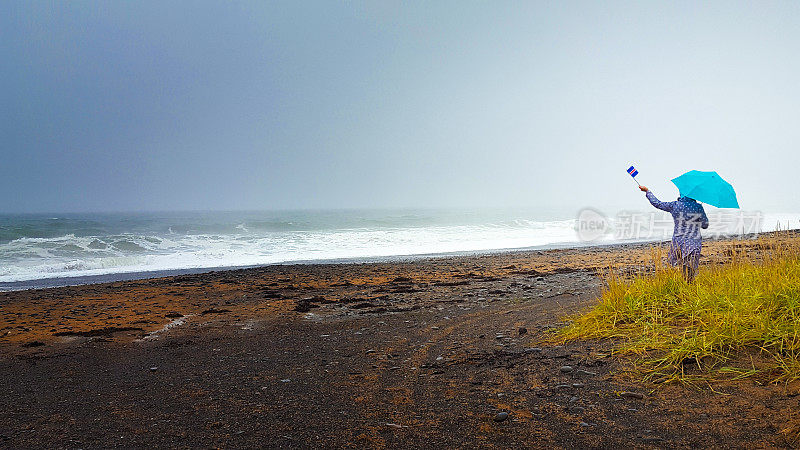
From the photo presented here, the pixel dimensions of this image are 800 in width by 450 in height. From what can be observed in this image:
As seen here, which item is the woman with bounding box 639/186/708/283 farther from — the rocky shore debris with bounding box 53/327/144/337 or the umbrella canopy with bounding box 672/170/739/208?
the rocky shore debris with bounding box 53/327/144/337

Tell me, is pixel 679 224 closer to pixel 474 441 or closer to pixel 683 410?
pixel 683 410

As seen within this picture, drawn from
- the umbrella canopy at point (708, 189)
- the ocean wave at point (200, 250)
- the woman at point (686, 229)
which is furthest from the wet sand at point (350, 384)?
the ocean wave at point (200, 250)

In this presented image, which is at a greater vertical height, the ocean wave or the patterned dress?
the patterned dress

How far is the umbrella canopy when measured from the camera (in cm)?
630

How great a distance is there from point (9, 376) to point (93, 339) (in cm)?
195

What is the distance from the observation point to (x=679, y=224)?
278 inches

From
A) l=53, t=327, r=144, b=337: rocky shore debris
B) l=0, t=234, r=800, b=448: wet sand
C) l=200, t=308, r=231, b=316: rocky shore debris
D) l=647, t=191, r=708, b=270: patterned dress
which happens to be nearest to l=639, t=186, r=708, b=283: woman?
l=647, t=191, r=708, b=270: patterned dress

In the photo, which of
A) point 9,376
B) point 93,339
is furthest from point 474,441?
point 93,339

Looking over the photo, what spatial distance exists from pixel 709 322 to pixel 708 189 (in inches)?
106

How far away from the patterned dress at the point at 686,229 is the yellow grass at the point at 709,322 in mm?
726

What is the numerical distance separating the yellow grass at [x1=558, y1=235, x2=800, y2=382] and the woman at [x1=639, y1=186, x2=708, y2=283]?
2.36 ft

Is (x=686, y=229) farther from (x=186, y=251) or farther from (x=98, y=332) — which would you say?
(x=186, y=251)

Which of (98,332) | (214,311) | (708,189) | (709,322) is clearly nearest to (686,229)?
(708,189)

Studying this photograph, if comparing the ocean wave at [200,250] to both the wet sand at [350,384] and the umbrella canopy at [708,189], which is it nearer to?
the wet sand at [350,384]
